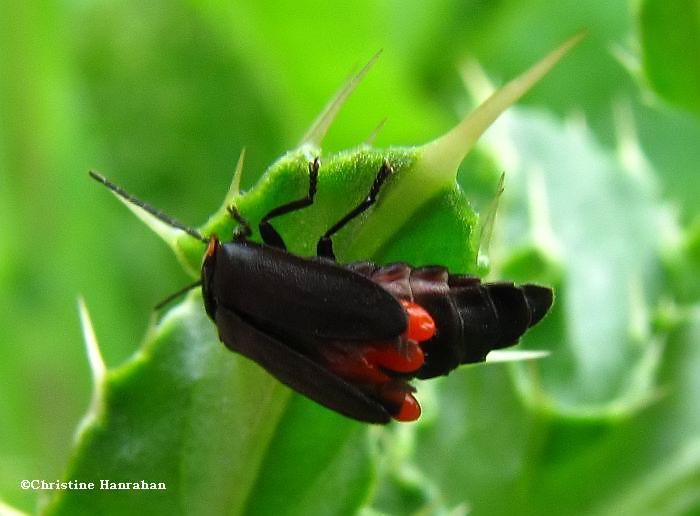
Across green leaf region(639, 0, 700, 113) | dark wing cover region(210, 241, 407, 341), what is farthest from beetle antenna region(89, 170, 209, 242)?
green leaf region(639, 0, 700, 113)

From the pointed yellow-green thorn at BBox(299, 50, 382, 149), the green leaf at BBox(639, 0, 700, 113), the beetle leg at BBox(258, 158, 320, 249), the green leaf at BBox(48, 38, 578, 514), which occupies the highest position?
the green leaf at BBox(639, 0, 700, 113)

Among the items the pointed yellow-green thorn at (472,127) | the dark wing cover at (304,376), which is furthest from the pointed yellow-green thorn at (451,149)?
the dark wing cover at (304,376)

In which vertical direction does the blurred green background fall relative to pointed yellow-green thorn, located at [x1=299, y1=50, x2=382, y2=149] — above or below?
above

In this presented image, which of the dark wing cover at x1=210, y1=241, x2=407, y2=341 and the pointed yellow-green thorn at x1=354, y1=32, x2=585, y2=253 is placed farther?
the dark wing cover at x1=210, y1=241, x2=407, y2=341

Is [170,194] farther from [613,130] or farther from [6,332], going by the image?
[613,130]

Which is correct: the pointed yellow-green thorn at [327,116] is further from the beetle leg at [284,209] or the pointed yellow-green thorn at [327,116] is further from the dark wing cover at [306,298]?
the dark wing cover at [306,298]

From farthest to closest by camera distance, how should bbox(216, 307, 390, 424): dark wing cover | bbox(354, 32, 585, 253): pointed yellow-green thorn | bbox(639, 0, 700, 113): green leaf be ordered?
1. bbox(639, 0, 700, 113): green leaf
2. bbox(216, 307, 390, 424): dark wing cover
3. bbox(354, 32, 585, 253): pointed yellow-green thorn

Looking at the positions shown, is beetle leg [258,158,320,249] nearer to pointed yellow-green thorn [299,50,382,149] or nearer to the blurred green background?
pointed yellow-green thorn [299,50,382,149]
